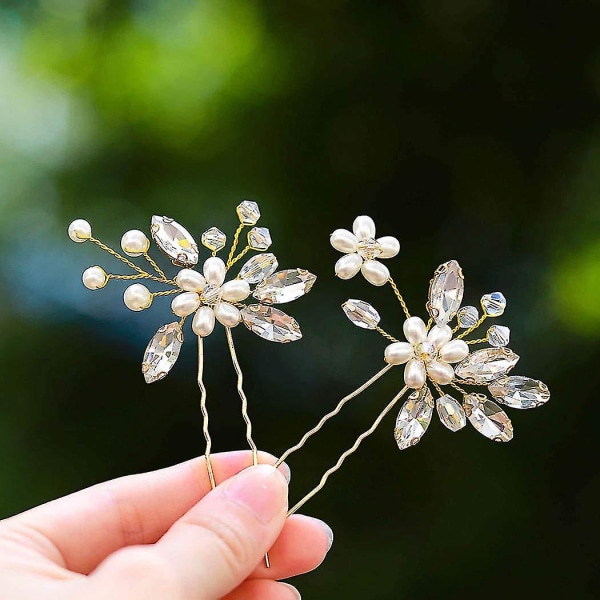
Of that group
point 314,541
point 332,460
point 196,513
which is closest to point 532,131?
point 332,460

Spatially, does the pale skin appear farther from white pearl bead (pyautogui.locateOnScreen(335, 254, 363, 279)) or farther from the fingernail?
white pearl bead (pyautogui.locateOnScreen(335, 254, 363, 279))

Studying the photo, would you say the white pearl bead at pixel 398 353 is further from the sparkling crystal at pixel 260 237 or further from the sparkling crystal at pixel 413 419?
the sparkling crystal at pixel 260 237

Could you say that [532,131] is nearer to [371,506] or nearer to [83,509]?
[371,506]

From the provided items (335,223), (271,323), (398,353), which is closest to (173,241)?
(271,323)

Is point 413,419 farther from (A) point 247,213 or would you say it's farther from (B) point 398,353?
(A) point 247,213

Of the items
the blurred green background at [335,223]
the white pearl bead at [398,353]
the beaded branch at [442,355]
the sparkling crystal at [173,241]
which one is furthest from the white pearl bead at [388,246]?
the blurred green background at [335,223]

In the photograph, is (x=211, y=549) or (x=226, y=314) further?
(x=226, y=314)
